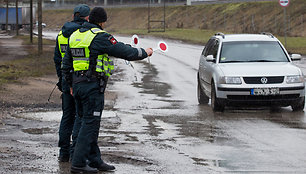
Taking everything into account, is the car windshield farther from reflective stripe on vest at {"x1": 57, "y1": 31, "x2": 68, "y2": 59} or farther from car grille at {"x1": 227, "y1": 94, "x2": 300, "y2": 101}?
reflective stripe on vest at {"x1": 57, "y1": 31, "x2": 68, "y2": 59}

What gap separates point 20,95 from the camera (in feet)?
52.9

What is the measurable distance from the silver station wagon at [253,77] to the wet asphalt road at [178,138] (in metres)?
0.29

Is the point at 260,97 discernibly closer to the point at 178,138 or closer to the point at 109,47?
the point at 178,138

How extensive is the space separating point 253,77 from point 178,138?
11.5 feet

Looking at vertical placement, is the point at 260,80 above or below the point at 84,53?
below

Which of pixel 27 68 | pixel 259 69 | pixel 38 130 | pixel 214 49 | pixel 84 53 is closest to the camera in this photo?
pixel 84 53

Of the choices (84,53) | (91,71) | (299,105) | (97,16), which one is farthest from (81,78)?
(299,105)

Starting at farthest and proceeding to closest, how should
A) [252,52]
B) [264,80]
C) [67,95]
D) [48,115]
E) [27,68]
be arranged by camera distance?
[27,68]
[252,52]
[264,80]
[48,115]
[67,95]

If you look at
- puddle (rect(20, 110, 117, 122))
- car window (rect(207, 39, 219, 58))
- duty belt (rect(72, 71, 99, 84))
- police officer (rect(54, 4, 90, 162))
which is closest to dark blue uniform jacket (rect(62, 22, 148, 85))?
duty belt (rect(72, 71, 99, 84))

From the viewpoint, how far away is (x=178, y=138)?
10.1 m

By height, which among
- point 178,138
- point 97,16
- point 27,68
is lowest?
point 27,68

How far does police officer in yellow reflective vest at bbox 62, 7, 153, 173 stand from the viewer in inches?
290

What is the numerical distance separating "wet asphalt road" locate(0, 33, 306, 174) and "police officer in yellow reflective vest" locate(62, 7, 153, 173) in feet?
0.92

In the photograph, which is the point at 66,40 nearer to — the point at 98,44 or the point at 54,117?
the point at 98,44
